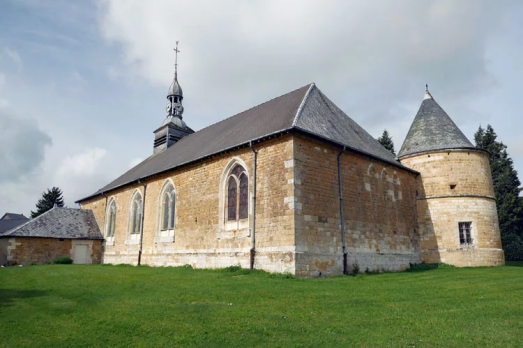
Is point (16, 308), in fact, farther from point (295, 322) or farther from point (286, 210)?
point (286, 210)

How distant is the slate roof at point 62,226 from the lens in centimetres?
2292

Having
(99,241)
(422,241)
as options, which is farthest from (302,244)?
(99,241)

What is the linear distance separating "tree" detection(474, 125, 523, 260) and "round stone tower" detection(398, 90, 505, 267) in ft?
42.6

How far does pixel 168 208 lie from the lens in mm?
19766

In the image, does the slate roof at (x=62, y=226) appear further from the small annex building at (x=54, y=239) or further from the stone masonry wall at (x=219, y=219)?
Result: the stone masonry wall at (x=219, y=219)

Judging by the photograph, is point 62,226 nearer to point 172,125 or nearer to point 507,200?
point 172,125

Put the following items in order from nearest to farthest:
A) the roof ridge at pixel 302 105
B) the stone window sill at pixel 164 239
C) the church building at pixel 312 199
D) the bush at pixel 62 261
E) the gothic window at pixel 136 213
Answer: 1. the church building at pixel 312 199
2. the roof ridge at pixel 302 105
3. the stone window sill at pixel 164 239
4. the gothic window at pixel 136 213
5. the bush at pixel 62 261

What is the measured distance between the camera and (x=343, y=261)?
1422 centimetres

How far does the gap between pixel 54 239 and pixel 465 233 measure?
2341cm

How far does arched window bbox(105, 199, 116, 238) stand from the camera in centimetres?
2534

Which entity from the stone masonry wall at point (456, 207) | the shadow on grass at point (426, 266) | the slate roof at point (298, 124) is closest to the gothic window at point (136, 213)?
the slate roof at point (298, 124)

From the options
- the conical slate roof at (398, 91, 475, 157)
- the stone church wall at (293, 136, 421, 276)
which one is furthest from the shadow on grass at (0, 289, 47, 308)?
the conical slate roof at (398, 91, 475, 157)

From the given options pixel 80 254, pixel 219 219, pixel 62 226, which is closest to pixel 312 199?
pixel 219 219

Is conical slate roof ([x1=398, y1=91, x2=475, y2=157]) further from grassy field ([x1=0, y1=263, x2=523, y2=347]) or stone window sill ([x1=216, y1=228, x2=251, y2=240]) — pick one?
stone window sill ([x1=216, y1=228, x2=251, y2=240])
